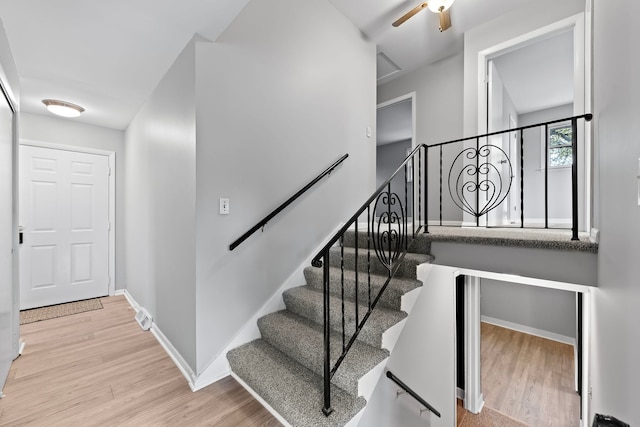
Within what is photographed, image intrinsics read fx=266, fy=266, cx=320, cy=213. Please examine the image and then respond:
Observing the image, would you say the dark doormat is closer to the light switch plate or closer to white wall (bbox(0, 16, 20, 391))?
white wall (bbox(0, 16, 20, 391))

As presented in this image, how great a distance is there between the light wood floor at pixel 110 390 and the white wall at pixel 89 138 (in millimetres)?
1586

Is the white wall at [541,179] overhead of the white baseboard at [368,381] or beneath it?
overhead

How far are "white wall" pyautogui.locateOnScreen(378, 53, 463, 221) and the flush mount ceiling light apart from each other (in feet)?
14.7

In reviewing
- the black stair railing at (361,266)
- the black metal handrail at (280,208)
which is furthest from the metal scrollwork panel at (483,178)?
the black metal handrail at (280,208)

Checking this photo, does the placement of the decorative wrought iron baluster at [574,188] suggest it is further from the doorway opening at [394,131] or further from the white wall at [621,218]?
the doorway opening at [394,131]

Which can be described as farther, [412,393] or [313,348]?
[412,393]

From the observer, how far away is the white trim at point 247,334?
190 cm

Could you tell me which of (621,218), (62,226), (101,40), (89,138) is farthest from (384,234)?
(89,138)

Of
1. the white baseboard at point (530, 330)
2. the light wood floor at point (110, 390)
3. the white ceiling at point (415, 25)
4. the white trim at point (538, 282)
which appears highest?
the white ceiling at point (415, 25)

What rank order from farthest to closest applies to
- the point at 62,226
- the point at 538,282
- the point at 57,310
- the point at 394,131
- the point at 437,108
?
the point at 394,131 < the point at 437,108 < the point at 62,226 < the point at 57,310 < the point at 538,282

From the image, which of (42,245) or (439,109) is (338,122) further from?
(42,245)

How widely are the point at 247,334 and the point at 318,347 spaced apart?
69cm

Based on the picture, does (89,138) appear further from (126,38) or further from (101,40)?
(126,38)

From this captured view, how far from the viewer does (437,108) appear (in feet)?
12.5
